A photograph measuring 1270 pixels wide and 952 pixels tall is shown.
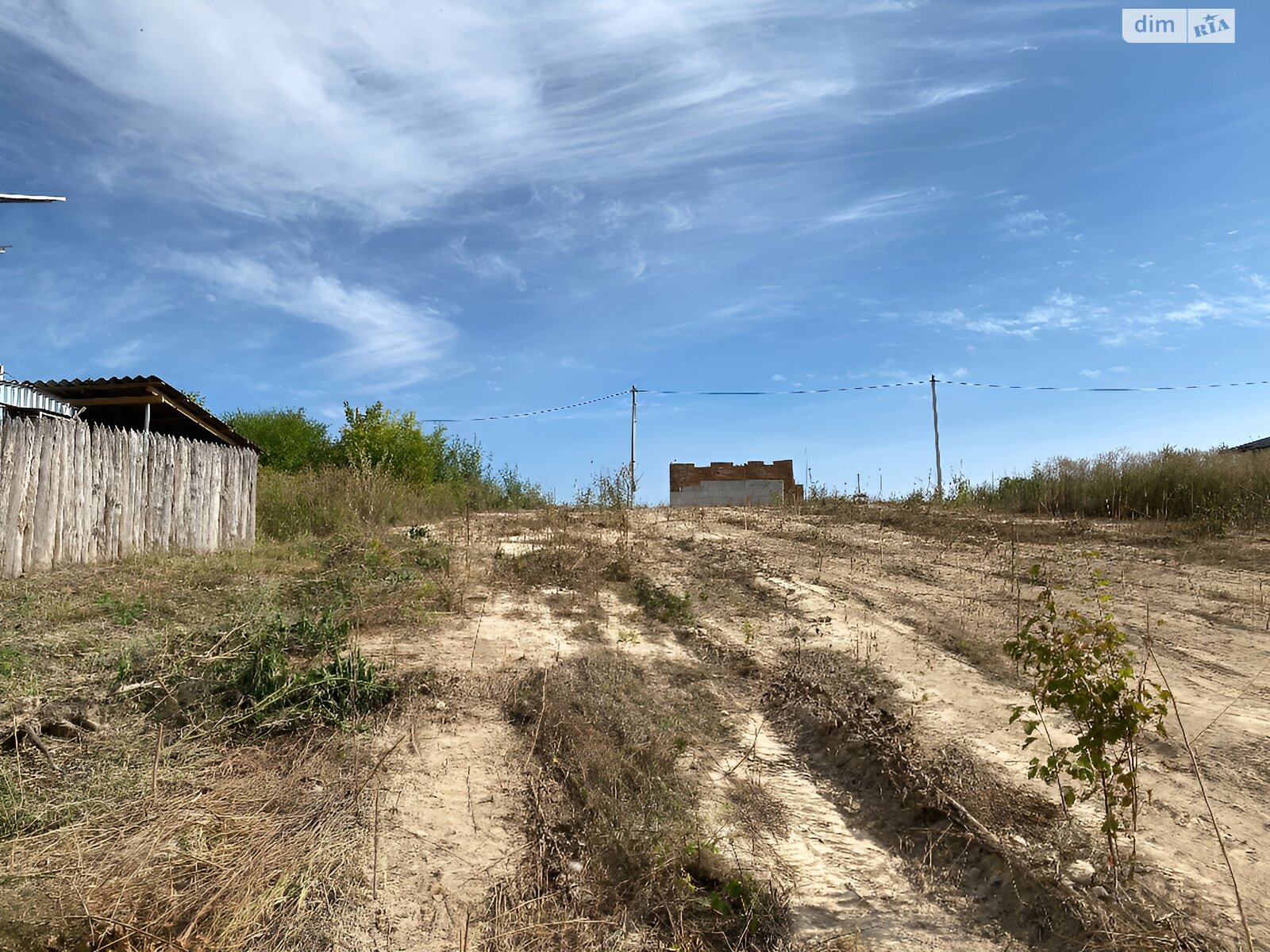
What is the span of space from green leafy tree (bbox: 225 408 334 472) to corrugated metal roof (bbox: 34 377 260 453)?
6710 millimetres

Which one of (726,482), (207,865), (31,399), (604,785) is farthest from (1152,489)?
(31,399)

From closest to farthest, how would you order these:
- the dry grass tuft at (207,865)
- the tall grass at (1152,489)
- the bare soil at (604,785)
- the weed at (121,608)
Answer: the dry grass tuft at (207,865) → the bare soil at (604,785) → the weed at (121,608) → the tall grass at (1152,489)

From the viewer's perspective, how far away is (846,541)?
10.3 metres

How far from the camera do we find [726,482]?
2122 cm

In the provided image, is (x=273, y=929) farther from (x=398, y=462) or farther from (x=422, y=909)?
(x=398, y=462)

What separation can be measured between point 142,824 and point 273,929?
3.25 ft

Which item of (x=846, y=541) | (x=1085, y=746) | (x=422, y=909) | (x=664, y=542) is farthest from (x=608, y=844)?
(x=846, y=541)

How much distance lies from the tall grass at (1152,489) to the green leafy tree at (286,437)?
15.6 metres

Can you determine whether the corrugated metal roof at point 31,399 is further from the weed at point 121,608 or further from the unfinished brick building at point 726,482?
the unfinished brick building at point 726,482

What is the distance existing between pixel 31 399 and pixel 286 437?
27.8ft

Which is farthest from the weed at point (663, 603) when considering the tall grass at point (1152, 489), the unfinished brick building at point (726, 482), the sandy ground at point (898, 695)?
the unfinished brick building at point (726, 482)

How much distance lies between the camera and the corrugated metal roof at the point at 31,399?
13461 mm

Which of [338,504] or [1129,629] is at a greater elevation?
[338,504]

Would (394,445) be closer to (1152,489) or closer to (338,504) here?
(338,504)
